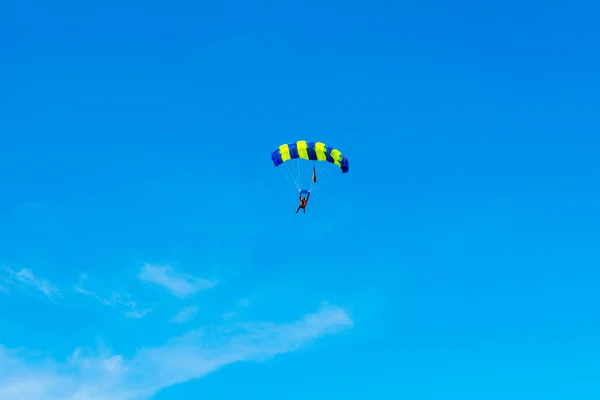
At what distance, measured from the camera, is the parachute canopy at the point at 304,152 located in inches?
2194

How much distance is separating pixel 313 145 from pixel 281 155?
3.50 m

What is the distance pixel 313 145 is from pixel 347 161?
4450 mm

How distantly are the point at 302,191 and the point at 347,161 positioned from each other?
5845 mm

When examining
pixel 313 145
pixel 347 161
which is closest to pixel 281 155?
pixel 313 145

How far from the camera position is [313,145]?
183 feet

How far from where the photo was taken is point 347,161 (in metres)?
57.7

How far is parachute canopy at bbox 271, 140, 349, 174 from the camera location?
55.7m

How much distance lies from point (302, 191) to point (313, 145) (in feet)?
18.4

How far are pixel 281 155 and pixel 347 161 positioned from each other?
7.20m

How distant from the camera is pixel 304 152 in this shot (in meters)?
55.9

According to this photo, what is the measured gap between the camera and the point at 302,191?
5850 cm

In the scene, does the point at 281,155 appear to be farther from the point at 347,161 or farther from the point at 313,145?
the point at 347,161
